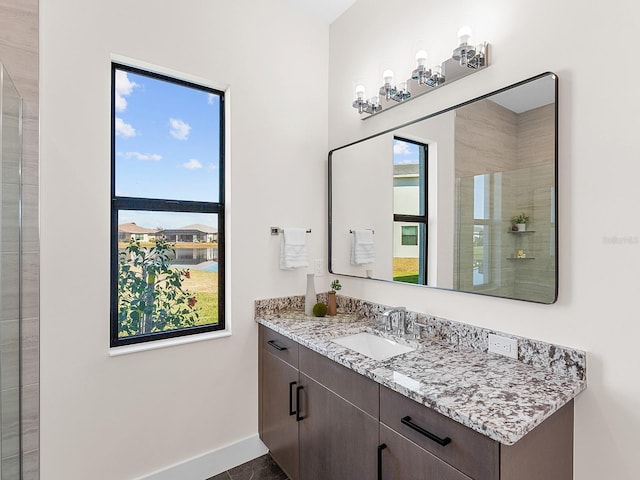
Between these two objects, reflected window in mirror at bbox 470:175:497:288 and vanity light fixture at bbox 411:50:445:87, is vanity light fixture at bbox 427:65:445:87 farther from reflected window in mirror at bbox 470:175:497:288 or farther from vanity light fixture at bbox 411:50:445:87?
reflected window in mirror at bbox 470:175:497:288

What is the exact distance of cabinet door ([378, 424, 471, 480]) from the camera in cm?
111

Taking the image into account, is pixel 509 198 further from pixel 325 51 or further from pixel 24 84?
pixel 24 84

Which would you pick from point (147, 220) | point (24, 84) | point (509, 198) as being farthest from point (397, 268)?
point (24, 84)

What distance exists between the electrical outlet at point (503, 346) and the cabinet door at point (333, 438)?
0.62 m

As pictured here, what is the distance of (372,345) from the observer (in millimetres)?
1939

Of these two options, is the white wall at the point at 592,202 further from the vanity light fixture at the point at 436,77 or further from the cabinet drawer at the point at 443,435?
the cabinet drawer at the point at 443,435

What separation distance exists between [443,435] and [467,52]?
1.56 m

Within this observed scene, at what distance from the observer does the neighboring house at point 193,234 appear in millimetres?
2053

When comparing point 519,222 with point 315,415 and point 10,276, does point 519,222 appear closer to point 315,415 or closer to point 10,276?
point 315,415

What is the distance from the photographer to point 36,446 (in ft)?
5.26

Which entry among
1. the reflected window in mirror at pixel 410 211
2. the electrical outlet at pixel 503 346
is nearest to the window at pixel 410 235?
the reflected window in mirror at pixel 410 211

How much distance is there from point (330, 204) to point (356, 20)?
124 centimetres

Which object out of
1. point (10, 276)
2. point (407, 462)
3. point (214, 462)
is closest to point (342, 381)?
point (407, 462)

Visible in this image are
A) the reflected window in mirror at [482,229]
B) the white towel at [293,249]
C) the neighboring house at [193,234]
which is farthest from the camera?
the white towel at [293,249]
